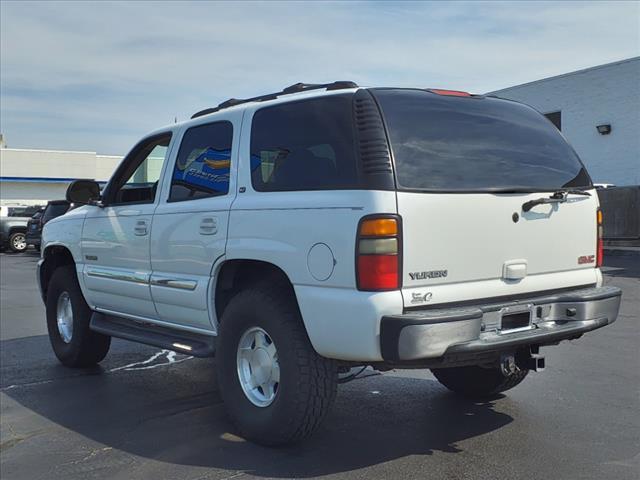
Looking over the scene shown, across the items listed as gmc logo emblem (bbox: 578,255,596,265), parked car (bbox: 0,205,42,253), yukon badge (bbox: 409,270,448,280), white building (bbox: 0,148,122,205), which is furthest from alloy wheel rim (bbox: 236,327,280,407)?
white building (bbox: 0,148,122,205)

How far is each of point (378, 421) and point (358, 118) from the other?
2097 millimetres

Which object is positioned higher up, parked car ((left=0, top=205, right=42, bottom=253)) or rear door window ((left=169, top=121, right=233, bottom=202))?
rear door window ((left=169, top=121, right=233, bottom=202))

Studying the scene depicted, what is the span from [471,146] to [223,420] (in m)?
2.50

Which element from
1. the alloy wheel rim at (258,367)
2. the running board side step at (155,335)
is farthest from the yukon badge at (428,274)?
the running board side step at (155,335)

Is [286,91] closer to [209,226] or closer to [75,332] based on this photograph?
[209,226]

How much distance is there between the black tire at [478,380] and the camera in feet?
16.6

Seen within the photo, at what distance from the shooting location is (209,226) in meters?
4.61

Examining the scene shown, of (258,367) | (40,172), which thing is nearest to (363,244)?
(258,367)

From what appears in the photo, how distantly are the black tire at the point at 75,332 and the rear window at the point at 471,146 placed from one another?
12.2 ft

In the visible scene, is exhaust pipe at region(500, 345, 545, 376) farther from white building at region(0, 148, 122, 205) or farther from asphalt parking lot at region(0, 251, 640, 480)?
white building at region(0, 148, 122, 205)

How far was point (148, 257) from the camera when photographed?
5242 millimetres

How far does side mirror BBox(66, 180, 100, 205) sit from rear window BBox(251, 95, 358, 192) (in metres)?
2.19

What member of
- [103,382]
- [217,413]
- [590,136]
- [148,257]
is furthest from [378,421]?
[590,136]

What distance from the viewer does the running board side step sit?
4789mm
